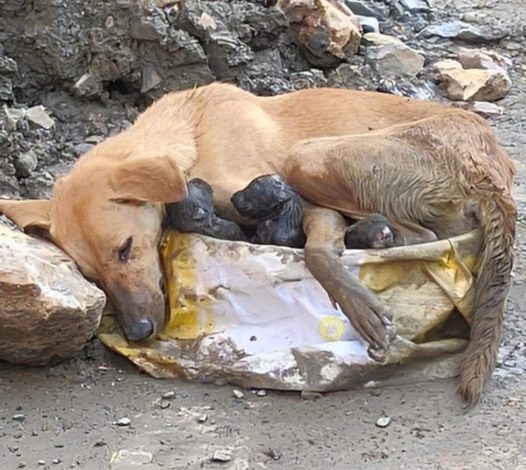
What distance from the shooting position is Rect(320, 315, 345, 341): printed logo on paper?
4.65 meters

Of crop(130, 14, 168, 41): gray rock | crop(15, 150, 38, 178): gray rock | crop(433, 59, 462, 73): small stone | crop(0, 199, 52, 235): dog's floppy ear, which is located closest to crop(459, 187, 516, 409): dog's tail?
crop(0, 199, 52, 235): dog's floppy ear

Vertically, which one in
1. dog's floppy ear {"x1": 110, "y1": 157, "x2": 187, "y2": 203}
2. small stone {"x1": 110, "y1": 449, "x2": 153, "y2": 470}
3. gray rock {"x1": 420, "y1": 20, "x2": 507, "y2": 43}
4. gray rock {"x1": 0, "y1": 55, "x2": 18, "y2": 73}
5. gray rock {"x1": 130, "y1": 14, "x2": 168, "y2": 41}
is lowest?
gray rock {"x1": 420, "y1": 20, "x2": 507, "y2": 43}

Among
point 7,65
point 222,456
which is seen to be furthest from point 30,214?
point 7,65

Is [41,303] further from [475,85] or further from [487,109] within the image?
[475,85]

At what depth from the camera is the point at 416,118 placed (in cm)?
540

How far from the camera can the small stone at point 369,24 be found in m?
9.09

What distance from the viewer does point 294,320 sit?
4738 millimetres

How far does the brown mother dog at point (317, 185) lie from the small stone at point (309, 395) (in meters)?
0.30

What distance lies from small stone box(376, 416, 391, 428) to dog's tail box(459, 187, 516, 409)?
309 millimetres

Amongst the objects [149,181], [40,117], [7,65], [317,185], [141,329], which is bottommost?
[40,117]

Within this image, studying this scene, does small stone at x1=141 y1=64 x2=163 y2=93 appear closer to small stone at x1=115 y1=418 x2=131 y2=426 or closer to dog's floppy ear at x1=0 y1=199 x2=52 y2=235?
dog's floppy ear at x1=0 y1=199 x2=52 y2=235

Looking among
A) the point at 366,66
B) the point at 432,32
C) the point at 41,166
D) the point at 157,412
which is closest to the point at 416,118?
the point at 157,412

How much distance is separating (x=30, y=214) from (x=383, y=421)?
68.9 inches

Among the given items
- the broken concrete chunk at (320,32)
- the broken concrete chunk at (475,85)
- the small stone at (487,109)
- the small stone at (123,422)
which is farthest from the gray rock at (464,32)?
the small stone at (123,422)
